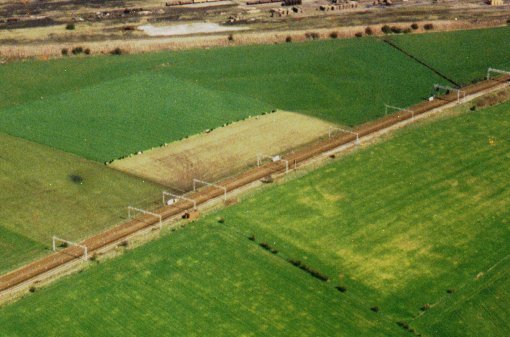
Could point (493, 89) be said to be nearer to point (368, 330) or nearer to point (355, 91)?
point (355, 91)

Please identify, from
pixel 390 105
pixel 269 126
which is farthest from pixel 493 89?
pixel 269 126

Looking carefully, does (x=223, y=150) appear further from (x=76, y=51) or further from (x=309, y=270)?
(x=76, y=51)

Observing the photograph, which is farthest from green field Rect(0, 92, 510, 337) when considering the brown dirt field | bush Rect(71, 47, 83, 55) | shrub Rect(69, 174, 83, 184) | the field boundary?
bush Rect(71, 47, 83, 55)

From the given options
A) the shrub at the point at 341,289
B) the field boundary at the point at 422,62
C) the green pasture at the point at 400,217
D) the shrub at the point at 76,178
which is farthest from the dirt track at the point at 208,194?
the shrub at the point at 341,289

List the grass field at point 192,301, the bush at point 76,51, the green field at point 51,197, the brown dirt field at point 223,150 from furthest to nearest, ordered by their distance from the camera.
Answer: the bush at point 76,51, the brown dirt field at point 223,150, the green field at point 51,197, the grass field at point 192,301

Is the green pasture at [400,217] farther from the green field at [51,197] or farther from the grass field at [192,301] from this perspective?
the green field at [51,197]

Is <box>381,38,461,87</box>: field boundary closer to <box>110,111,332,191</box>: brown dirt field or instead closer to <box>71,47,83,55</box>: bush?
<box>110,111,332,191</box>: brown dirt field
